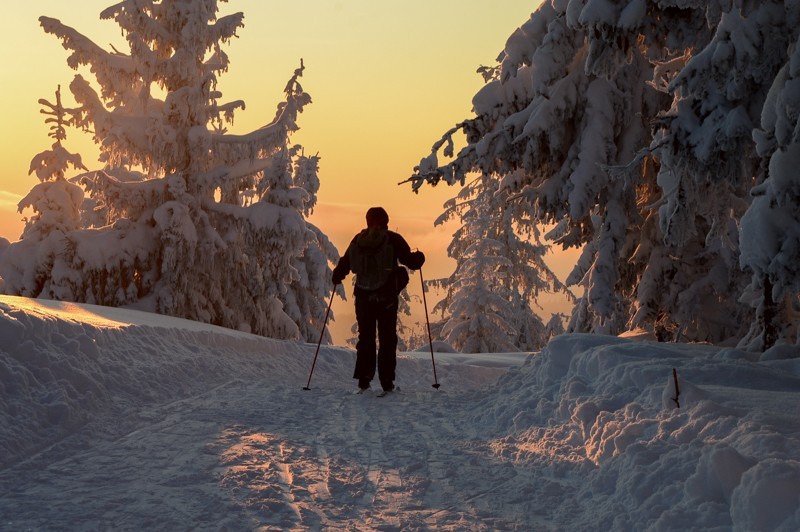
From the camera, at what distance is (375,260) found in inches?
379

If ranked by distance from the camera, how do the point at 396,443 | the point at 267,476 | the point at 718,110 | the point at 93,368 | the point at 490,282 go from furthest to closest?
the point at 490,282 < the point at 718,110 < the point at 93,368 < the point at 396,443 < the point at 267,476

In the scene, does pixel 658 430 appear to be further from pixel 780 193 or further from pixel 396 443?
pixel 780 193

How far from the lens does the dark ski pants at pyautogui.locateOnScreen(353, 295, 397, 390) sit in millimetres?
9633

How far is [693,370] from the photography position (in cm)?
720

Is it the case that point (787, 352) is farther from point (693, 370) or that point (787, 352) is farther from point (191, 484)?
point (191, 484)

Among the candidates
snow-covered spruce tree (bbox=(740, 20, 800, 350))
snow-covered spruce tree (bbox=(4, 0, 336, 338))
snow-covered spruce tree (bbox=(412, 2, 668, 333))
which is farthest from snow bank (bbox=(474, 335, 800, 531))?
snow-covered spruce tree (bbox=(4, 0, 336, 338))

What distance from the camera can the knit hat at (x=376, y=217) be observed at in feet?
31.7

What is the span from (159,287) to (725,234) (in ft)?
48.7

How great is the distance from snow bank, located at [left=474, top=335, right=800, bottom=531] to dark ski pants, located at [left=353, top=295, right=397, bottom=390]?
1677 mm

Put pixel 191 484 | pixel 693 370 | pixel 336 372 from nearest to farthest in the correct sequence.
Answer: pixel 191 484
pixel 693 370
pixel 336 372

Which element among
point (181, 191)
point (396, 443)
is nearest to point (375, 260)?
point (396, 443)

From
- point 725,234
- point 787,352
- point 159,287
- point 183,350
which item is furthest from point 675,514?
point 159,287

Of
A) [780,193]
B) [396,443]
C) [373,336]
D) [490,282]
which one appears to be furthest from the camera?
[490,282]

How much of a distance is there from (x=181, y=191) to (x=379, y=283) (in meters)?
12.9
